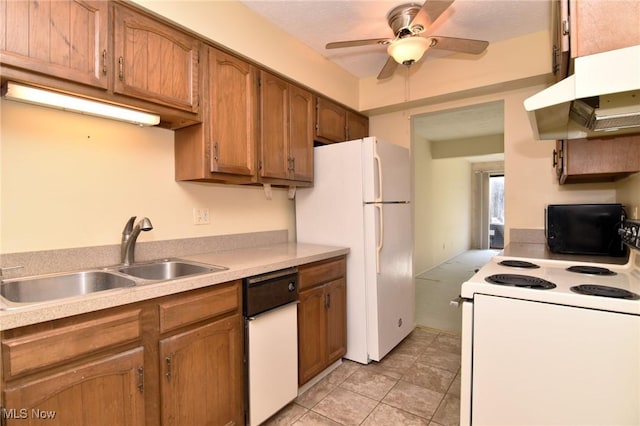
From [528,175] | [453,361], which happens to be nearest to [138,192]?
[453,361]

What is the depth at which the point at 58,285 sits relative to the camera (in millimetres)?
1469

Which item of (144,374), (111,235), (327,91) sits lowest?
(144,374)

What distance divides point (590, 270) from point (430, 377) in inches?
49.7

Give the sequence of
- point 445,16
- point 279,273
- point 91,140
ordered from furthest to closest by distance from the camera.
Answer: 1. point 445,16
2. point 279,273
3. point 91,140

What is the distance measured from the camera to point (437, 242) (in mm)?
6305

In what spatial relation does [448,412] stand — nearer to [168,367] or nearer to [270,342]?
[270,342]

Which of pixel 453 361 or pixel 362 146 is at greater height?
pixel 362 146

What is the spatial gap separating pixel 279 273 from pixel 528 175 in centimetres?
224

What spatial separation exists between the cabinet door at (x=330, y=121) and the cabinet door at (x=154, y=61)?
1.18 metres

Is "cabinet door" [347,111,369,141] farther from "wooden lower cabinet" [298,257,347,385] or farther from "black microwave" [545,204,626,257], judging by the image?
"black microwave" [545,204,626,257]

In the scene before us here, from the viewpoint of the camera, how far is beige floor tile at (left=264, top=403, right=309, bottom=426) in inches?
71.1

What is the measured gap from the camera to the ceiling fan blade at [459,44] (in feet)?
6.51

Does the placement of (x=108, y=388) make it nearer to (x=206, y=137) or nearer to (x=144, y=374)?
(x=144, y=374)

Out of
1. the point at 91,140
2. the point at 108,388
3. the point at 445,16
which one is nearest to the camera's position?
the point at 108,388
